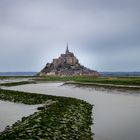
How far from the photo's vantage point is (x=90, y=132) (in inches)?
783

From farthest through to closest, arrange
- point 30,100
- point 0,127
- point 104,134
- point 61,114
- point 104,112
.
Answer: point 30,100 → point 104,112 → point 61,114 → point 0,127 → point 104,134

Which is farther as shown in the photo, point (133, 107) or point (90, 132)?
point (133, 107)

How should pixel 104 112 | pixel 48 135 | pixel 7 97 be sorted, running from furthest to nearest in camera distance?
pixel 7 97 → pixel 104 112 → pixel 48 135

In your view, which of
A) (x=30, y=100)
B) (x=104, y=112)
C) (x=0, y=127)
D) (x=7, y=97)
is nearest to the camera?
(x=0, y=127)

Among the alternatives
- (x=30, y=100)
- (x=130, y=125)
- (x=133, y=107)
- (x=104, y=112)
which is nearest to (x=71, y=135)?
(x=130, y=125)

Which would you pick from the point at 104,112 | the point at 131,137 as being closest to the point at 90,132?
the point at 131,137

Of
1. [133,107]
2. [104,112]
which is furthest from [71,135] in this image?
[133,107]

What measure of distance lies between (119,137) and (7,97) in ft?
94.1

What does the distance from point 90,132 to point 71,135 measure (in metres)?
2.05

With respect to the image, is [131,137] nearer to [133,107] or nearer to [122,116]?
[122,116]

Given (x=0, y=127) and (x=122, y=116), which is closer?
(x=0, y=127)

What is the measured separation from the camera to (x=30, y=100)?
39.8m

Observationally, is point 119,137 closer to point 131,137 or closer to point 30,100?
point 131,137

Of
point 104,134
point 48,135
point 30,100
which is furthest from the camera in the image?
point 30,100
